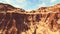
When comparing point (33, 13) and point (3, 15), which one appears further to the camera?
point (33, 13)

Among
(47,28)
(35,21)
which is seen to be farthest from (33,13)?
(47,28)

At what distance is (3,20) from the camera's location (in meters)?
137

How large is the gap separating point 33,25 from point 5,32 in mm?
18749

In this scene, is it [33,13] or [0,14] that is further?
[33,13]

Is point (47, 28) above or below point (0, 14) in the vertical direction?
below

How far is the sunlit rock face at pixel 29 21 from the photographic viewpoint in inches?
5226

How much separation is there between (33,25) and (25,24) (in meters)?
5.03

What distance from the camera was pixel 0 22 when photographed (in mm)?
136125

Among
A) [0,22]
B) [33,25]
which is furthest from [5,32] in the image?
[33,25]

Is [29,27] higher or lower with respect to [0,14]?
lower

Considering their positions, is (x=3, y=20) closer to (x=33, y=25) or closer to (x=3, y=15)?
(x=3, y=15)

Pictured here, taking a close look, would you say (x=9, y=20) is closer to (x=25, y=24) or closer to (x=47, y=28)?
(x=25, y=24)

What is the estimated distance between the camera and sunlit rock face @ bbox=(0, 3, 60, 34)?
5226 inches

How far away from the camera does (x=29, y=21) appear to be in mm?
142250
